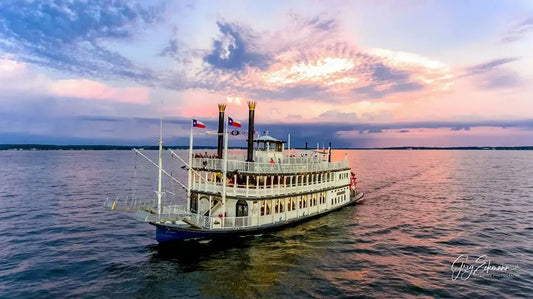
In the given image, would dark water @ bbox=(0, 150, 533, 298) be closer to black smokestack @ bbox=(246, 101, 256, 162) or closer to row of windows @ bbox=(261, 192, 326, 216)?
row of windows @ bbox=(261, 192, 326, 216)

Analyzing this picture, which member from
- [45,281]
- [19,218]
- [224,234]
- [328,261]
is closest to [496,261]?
[328,261]

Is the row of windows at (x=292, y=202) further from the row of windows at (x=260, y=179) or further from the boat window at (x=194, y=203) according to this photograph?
the boat window at (x=194, y=203)

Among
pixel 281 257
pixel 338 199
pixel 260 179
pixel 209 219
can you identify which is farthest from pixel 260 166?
pixel 338 199

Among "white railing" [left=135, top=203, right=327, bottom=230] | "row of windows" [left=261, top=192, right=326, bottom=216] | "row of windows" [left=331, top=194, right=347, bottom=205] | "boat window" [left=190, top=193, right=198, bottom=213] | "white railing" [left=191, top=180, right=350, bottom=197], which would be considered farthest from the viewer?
"row of windows" [left=331, top=194, right=347, bottom=205]

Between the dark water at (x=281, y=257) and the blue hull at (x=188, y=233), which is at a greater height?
the blue hull at (x=188, y=233)

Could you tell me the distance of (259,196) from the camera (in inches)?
1182

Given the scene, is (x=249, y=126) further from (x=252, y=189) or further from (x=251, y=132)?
(x=252, y=189)

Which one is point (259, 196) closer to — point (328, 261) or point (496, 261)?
point (328, 261)

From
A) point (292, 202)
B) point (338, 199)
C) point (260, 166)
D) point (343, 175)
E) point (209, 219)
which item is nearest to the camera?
point (209, 219)

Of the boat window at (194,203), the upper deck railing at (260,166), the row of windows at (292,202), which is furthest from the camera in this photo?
the boat window at (194,203)

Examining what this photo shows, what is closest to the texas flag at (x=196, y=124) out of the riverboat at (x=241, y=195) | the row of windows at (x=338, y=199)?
the riverboat at (x=241, y=195)

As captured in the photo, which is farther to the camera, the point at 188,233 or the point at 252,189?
the point at 252,189

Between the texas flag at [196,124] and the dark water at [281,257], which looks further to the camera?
the texas flag at [196,124]

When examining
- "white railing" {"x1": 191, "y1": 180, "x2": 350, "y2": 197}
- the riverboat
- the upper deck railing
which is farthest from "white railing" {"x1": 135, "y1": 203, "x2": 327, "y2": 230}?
the upper deck railing
